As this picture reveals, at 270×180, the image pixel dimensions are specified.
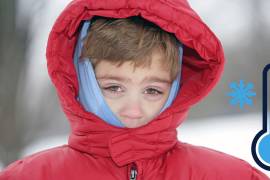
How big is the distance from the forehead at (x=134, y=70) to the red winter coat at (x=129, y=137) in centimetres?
8

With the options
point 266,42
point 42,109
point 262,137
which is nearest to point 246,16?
point 266,42

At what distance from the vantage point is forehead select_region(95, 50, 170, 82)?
132 cm

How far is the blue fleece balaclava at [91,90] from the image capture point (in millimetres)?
1358

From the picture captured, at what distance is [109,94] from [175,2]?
26cm

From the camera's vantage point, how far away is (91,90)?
4.52 feet

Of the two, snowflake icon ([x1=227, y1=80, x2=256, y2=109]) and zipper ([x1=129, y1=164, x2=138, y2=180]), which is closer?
zipper ([x1=129, y1=164, x2=138, y2=180])

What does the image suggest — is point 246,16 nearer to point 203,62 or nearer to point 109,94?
point 203,62

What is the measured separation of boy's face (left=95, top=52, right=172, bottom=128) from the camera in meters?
1.32

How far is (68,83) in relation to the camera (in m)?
1.43

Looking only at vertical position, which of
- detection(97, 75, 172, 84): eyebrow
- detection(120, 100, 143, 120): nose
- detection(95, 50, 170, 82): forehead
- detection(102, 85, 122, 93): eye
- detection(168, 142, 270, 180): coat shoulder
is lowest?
detection(168, 142, 270, 180): coat shoulder

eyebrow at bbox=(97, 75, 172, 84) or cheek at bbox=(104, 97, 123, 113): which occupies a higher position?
eyebrow at bbox=(97, 75, 172, 84)

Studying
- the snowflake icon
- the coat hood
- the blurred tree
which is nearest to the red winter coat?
the coat hood

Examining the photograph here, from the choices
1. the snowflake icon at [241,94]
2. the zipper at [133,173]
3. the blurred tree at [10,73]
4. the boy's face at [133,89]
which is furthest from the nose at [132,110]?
the blurred tree at [10,73]

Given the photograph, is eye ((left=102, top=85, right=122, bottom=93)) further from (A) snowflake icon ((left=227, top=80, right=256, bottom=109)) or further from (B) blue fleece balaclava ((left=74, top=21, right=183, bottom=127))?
(A) snowflake icon ((left=227, top=80, right=256, bottom=109))
